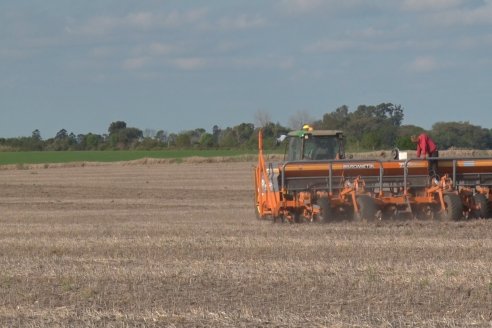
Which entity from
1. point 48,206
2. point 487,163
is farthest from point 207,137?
point 487,163

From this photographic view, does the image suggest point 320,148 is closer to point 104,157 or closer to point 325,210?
point 325,210

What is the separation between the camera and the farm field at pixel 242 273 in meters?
8.35

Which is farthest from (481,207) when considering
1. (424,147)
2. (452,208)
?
(424,147)

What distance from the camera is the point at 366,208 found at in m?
17.5

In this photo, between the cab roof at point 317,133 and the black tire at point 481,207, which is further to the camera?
the cab roof at point 317,133

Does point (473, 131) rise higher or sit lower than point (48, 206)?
higher

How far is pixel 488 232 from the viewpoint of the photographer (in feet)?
51.2

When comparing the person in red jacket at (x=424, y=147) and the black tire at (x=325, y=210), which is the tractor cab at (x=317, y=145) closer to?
the person in red jacket at (x=424, y=147)

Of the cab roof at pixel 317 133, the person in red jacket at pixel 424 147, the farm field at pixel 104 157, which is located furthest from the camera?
the farm field at pixel 104 157

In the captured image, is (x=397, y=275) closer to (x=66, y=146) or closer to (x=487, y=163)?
(x=487, y=163)

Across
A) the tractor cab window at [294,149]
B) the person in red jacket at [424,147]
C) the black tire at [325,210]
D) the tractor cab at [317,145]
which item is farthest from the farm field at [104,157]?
the black tire at [325,210]

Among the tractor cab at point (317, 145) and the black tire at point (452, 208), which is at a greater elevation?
the tractor cab at point (317, 145)

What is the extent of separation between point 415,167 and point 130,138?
94337 mm

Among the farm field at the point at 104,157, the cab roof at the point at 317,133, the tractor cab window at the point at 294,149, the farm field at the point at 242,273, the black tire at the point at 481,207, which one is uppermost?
the cab roof at the point at 317,133
